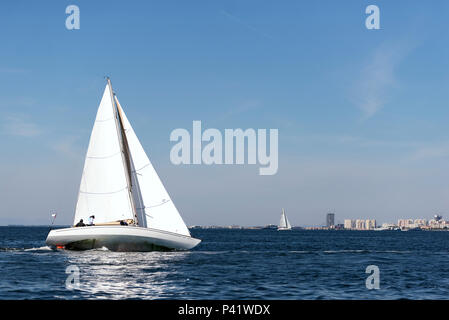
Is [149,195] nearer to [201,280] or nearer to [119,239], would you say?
[119,239]

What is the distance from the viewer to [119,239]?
135 feet

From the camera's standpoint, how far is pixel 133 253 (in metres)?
41.4

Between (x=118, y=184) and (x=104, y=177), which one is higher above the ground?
(x=104, y=177)

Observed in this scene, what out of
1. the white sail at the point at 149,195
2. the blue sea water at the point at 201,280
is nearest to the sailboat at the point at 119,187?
the white sail at the point at 149,195

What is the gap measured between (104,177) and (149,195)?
4.33 metres

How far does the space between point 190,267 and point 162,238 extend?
9.02 m

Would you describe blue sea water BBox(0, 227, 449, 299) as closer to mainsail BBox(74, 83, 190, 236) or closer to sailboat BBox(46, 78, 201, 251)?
sailboat BBox(46, 78, 201, 251)

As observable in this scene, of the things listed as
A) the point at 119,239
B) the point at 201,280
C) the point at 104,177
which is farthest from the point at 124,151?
the point at 201,280

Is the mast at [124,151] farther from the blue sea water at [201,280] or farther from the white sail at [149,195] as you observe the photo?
the blue sea water at [201,280]

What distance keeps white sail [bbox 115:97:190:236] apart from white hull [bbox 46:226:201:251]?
200 cm

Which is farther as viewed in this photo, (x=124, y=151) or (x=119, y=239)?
(x=124, y=151)

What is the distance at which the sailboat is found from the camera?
4497 cm
